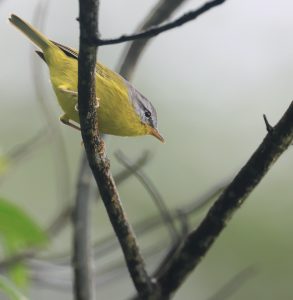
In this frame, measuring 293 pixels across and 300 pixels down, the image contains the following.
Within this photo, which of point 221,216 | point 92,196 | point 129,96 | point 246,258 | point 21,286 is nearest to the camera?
point 221,216

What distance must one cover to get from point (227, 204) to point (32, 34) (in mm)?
2142

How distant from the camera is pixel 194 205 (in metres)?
3.62

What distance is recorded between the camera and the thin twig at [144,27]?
3691 millimetres

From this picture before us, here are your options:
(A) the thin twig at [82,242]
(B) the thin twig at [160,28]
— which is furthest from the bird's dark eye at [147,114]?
(B) the thin twig at [160,28]

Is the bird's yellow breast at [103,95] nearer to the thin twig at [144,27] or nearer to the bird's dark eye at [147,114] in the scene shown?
the bird's dark eye at [147,114]

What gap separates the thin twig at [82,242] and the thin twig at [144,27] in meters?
0.61

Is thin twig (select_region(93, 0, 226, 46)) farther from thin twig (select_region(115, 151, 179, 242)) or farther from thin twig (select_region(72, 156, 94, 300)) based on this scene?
thin twig (select_region(72, 156, 94, 300))

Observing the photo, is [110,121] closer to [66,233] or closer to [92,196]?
[92,196]

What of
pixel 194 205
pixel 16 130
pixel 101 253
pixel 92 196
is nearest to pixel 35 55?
pixel 92 196

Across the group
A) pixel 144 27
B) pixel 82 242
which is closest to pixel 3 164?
pixel 82 242

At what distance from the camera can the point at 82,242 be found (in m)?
3.73

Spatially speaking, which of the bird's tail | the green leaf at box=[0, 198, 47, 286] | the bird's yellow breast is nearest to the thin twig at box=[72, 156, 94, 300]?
the bird's yellow breast

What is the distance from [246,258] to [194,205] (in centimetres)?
551

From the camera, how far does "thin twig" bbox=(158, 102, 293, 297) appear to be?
2.64 metres
